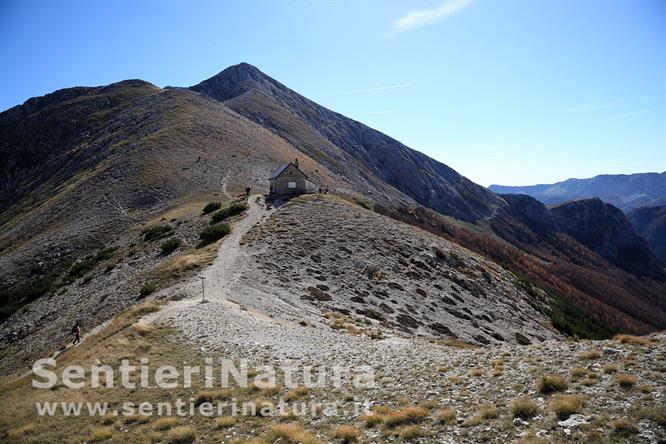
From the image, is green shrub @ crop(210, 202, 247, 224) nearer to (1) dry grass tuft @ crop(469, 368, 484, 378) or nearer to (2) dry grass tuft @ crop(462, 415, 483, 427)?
(1) dry grass tuft @ crop(469, 368, 484, 378)

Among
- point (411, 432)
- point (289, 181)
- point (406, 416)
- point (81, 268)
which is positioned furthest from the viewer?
point (289, 181)

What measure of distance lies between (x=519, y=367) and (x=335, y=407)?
7.60 metres

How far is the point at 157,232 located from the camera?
52.6 meters

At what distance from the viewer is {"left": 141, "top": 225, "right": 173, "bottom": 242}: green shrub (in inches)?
2026

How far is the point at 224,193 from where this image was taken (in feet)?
244

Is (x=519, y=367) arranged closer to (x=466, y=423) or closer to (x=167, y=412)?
(x=466, y=423)

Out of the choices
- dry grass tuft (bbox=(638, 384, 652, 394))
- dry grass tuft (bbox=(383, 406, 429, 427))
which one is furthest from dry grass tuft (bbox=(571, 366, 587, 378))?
dry grass tuft (bbox=(383, 406, 429, 427))

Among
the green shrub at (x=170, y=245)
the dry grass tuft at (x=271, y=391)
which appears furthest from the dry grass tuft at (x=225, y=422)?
the green shrub at (x=170, y=245)

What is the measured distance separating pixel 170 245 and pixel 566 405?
44.1 metres

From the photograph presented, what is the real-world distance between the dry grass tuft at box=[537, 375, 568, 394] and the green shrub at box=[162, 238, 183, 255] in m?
41.7

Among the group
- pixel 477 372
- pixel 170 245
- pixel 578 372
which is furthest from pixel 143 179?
pixel 578 372

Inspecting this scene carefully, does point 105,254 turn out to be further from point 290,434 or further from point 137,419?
point 290,434

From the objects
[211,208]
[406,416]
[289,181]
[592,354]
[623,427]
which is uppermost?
[289,181]

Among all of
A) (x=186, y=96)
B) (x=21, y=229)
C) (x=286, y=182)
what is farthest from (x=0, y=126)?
(x=286, y=182)
